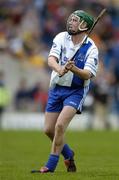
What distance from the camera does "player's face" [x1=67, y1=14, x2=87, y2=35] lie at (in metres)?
11.6

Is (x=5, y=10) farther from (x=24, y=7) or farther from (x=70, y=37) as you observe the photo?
(x=70, y=37)

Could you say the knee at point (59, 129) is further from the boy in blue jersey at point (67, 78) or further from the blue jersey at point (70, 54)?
the blue jersey at point (70, 54)

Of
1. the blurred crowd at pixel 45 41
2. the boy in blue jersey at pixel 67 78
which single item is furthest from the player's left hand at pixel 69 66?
the blurred crowd at pixel 45 41

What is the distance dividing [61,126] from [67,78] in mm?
803

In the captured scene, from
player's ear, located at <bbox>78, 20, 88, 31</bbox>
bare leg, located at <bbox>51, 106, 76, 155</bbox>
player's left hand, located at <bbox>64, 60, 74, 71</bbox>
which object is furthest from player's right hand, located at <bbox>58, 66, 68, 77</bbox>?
player's ear, located at <bbox>78, 20, 88, 31</bbox>

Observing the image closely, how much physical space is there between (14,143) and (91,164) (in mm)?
6821

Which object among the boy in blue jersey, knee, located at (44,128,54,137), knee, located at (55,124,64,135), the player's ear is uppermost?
the player's ear

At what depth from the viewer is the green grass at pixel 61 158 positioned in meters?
11.3

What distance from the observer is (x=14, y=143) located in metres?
20.7

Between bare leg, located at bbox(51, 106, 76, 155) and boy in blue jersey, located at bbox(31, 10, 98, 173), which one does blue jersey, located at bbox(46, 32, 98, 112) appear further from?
bare leg, located at bbox(51, 106, 76, 155)

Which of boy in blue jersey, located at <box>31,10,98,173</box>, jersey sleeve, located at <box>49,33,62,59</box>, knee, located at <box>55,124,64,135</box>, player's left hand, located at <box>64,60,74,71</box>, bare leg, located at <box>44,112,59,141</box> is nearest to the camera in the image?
player's left hand, located at <box>64,60,74,71</box>

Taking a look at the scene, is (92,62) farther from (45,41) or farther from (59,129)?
(45,41)

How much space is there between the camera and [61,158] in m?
16.1

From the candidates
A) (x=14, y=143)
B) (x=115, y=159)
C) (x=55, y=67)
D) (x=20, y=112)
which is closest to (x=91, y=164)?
(x=115, y=159)
